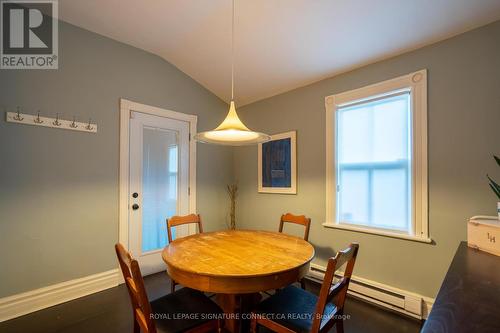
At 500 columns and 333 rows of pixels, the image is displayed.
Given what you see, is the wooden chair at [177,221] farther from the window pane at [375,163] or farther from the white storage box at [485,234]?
the white storage box at [485,234]

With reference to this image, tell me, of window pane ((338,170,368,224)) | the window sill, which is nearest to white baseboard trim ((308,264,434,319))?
the window sill

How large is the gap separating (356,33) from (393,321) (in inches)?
102

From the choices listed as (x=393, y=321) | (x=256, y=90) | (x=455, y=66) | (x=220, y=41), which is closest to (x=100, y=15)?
(x=220, y=41)

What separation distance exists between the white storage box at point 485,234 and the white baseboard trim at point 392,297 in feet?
2.68

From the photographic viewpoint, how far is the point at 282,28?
233 cm

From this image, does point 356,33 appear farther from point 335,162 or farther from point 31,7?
point 31,7

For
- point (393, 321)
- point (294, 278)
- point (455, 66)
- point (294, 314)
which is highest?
point (455, 66)

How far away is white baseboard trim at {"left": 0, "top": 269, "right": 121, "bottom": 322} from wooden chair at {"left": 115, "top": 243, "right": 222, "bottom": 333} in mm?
1487

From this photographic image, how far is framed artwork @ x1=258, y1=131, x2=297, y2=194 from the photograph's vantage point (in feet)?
10.3

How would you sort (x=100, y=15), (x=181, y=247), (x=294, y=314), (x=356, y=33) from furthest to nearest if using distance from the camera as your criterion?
(x=100, y=15)
(x=356, y=33)
(x=181, y=247)
(x=294, y=314)

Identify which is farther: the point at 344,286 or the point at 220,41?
the point at 220,41

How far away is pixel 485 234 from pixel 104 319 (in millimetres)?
2977

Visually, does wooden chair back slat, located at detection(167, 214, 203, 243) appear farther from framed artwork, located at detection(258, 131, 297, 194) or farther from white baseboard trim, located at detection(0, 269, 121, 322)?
framed artwork, located at detection(258, 131, 297, 194)

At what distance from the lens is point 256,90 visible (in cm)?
346
